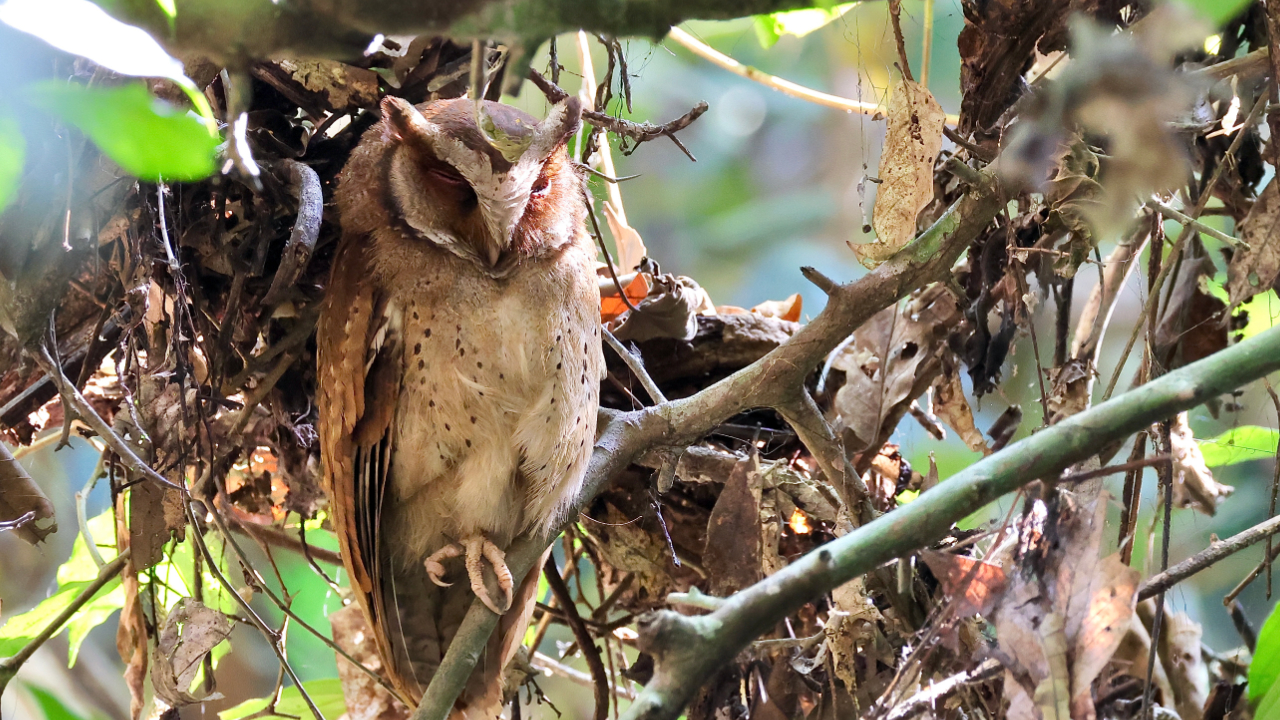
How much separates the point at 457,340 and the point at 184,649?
750 millimetres

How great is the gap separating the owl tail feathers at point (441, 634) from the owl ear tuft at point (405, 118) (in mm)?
806

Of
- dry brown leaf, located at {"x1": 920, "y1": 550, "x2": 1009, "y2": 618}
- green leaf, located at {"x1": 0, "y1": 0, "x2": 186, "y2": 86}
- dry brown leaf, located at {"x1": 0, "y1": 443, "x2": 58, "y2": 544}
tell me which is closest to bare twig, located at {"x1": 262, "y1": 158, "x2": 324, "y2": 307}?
dry brown leaf, located at {"x1": 0, "y1": 443, "x2": 58, "y2": 544}

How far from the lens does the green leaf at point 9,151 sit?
0.39 m

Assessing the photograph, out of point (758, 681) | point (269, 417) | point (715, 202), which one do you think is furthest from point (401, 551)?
point (715, 202)

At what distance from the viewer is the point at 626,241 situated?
6.93ft

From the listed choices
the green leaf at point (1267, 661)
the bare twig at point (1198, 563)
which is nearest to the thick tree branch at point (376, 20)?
the bare twig at point (1198, 563)

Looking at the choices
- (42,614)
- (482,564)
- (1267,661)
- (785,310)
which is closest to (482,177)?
(482,564)

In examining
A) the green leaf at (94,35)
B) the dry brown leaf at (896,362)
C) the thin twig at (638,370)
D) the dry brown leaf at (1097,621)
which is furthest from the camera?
the dry brown leaf at (896,362)

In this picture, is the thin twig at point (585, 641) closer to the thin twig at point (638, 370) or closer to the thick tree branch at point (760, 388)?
the thick tree branch at point (760, 388)

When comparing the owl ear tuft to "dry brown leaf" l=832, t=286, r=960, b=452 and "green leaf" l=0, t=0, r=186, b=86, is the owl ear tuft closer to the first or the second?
"green leaf" l=0, t=0, r=186, b=86

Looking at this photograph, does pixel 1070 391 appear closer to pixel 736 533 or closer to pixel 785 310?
pixel 736 533

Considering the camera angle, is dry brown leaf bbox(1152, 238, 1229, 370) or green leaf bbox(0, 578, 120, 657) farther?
green leaf bbox(0, 578, 120, 657)

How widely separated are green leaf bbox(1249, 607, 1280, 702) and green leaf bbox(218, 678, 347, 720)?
182cm

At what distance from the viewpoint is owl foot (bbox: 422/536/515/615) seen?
1.52 metres
